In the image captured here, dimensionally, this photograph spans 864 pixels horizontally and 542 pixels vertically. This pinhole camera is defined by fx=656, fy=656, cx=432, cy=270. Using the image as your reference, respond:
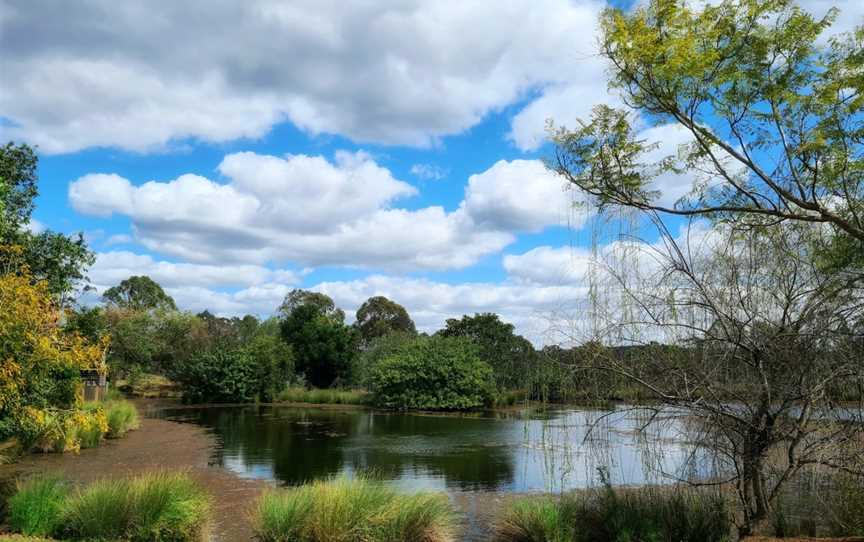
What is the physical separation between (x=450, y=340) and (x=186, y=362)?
794 inches

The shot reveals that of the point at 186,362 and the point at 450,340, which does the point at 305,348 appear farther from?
the point at 450,340

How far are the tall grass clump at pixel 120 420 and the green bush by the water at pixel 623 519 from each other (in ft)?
55.8

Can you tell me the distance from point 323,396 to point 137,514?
1416 inches

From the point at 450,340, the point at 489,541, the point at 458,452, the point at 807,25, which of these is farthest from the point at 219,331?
the point at 807,25

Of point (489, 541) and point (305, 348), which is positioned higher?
point (305, 348)

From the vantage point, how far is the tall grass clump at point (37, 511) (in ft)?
29.0

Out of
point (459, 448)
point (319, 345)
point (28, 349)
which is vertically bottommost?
point (459, 448)

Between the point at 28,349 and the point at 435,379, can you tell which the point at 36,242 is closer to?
the point at 28,349

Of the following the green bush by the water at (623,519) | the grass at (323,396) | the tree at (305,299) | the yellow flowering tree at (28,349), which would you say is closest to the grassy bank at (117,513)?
the yellow flowering tree at (28,349)

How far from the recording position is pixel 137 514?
880cm

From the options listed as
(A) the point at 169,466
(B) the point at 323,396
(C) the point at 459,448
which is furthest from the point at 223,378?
(A) the point at 169,466

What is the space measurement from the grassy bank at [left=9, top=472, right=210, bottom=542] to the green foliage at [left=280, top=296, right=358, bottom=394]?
1545 inches

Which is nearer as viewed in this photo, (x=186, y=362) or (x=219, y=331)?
(x=186, y=362)

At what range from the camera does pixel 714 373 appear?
780cm
